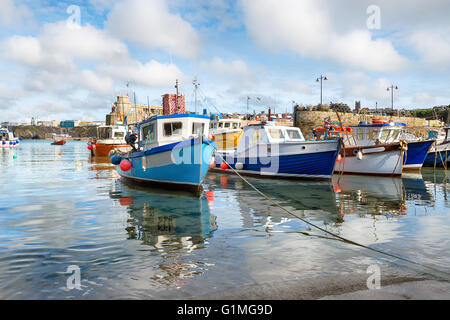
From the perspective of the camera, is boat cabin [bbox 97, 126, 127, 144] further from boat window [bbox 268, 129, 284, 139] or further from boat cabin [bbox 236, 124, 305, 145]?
boat window [bbox 268, 129, 284, 139]

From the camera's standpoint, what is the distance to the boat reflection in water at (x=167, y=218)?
7.66 m

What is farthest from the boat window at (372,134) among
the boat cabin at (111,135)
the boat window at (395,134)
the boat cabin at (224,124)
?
the boat cabin at (111,135)

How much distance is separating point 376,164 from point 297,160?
6.70m

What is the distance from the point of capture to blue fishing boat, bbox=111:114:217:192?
13.7 meters

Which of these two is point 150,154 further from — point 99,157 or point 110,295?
point 99,157

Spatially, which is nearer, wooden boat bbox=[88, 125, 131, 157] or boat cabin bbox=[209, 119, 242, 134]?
boat cabin bbox=[209, 119, 242, 134]

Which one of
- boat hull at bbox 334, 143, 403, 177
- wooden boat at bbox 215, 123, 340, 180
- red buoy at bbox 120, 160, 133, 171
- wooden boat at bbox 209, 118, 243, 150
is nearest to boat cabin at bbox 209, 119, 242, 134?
wooden boat at bbox 209, 118, 243, 150

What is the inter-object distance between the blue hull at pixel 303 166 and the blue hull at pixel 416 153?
905cm

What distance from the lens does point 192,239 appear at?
7.67m

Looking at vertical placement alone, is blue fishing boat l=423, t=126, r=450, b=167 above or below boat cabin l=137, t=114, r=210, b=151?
below

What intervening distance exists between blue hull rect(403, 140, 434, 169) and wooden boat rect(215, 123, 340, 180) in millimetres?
9096

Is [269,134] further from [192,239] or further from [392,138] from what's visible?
[192,239]

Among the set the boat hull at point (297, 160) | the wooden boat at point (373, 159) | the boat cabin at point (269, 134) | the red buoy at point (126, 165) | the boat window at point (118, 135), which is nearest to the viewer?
the red buoy at point (126, 165)

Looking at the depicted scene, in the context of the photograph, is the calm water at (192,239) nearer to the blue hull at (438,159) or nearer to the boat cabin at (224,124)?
the boat cabin at (224,124)
